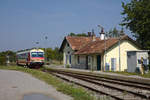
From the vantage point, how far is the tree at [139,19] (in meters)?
30.8

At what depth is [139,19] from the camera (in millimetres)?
32188

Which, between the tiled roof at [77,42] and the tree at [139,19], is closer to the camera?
the tree at [139,19]

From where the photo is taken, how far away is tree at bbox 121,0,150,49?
101 feet

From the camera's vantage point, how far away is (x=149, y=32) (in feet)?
102

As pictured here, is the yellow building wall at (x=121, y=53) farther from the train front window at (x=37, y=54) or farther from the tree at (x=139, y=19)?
the train front window at (x=37, y=54)

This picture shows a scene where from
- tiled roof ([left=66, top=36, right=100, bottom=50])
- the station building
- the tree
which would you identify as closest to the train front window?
the station building

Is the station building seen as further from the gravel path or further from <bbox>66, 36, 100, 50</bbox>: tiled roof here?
the gravel path

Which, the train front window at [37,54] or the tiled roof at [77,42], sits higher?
the tiled roof at [77,42]

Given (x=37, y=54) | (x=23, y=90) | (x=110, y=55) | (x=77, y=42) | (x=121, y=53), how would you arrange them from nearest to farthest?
1. (x=23, y=90)
2. (x=110, y=55)
3. (x=121, y=53)
4. (x=37, y=54)
5. (x=77, y=42)

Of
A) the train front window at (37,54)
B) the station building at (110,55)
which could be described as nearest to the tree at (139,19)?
the station building at (110,55)

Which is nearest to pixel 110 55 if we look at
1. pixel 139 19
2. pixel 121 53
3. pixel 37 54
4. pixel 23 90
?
pixel 121 53

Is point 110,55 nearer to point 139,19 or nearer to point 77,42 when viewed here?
point 139,19

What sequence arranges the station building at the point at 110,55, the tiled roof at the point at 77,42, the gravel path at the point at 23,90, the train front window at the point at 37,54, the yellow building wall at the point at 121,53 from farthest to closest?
the tiled roof at the point at 77,42 → the train front window at the point at 37,54 → the yellow building wall at the point at 121,53 → the station building at the point at 110,55 → the gravel path at the point at 23,90

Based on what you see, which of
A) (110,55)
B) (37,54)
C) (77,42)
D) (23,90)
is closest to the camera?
(23,90)
